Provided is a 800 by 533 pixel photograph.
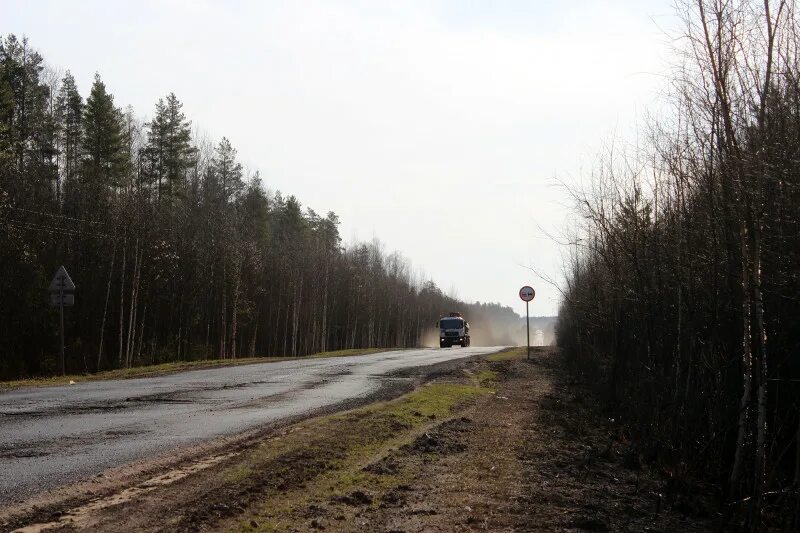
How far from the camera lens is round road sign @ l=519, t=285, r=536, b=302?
2922 cm

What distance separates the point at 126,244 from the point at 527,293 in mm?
25226

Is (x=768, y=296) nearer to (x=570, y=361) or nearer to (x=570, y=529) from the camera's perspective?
(x=570, y=529)

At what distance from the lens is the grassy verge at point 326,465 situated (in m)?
6.72

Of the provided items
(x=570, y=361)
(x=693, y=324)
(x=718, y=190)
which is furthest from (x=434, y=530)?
(x=570, y=361)

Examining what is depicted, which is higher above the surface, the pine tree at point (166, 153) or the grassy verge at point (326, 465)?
the pine tree at point (166, 153)

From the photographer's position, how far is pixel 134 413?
12812 millimetres

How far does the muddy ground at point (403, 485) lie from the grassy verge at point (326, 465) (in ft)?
0.06

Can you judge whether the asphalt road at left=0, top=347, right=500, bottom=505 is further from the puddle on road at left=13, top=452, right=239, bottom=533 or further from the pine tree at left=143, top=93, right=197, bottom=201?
the pine tree at left=143, top=93, right=197, bottom=201

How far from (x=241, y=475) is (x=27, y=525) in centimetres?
233

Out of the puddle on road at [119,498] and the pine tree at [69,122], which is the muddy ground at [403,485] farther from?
the pine tree at [69,122]

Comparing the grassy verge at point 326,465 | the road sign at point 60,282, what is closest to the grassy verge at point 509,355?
the road sign at point 60,282

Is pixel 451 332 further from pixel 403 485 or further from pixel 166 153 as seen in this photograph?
pixel 403 485

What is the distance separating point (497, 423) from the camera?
516 inches

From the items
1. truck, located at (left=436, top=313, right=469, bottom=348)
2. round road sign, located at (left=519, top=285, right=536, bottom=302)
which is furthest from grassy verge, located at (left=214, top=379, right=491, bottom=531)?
truck, located at (left=436, top=313, right=469, bottom=348)
